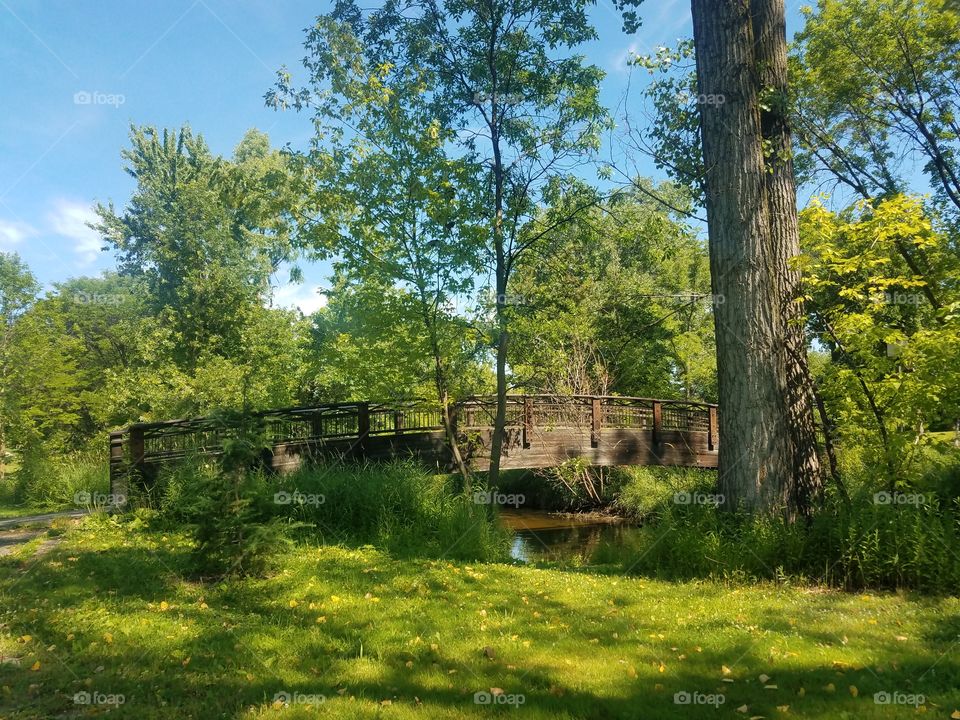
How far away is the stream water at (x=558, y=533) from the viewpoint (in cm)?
1474

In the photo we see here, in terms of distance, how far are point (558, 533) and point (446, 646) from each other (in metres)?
13.9

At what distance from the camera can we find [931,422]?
26.7 ft

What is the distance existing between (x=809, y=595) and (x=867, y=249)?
453 cm

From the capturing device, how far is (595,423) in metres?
17.8

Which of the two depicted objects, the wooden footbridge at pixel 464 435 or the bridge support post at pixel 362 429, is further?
the bridge support post at pixel 362 429

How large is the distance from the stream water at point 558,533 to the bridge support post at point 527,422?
7.38 feet

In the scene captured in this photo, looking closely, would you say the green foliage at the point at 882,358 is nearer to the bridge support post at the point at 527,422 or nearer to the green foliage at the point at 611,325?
the bridge support post at the point at 527,422

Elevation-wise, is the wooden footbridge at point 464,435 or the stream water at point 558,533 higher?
the wooden footbridge at point 464,435

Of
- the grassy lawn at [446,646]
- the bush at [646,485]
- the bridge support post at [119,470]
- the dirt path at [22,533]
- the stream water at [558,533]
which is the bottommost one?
the stream water at [558,533]

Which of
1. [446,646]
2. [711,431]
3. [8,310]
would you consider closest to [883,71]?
[711,431]

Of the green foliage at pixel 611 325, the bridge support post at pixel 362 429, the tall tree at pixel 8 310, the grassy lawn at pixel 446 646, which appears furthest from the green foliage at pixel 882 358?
the tall tree at pixel 8 310

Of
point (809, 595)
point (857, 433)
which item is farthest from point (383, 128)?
point (809, 595)

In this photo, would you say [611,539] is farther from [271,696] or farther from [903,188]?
[271,696]

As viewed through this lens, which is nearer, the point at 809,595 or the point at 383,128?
the point at 809,595
